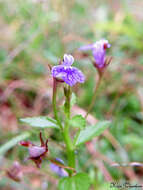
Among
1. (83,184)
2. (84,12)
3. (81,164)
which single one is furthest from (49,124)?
(84,12)

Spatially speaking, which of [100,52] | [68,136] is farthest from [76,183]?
[100,52]

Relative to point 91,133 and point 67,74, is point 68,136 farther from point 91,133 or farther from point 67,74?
point 67,74

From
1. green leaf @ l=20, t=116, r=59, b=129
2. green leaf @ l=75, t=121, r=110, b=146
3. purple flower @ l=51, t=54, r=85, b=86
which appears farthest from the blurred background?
purple flower @ l=51, t=54, r=85, b=86

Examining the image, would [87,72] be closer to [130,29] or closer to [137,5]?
[130,29]

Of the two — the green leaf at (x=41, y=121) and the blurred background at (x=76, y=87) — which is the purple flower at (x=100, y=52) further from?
the blurred background at (x=76, y=87)

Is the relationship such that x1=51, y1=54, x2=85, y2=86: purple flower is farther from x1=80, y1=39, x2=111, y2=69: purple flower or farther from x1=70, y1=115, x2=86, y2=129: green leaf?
x1=80, y1=39, x2=111, y2=69: purple flower
